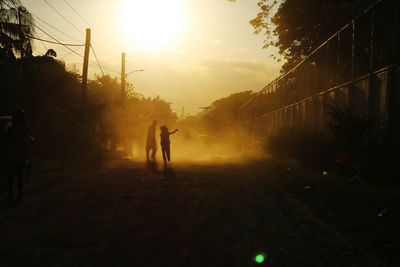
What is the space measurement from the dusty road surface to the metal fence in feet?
14.1

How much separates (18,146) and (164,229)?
14.5 feet

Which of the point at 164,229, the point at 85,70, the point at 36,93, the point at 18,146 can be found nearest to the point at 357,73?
the point at 18,146

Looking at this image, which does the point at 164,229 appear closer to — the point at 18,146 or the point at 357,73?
the point at 18,146

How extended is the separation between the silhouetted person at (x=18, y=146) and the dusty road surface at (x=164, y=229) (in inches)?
25.0

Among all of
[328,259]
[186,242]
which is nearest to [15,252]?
[186,242]

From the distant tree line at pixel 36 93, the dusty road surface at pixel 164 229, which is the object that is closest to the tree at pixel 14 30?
the distant tree line at pixel 36 93

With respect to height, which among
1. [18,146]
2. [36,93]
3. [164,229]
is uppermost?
[36,93]

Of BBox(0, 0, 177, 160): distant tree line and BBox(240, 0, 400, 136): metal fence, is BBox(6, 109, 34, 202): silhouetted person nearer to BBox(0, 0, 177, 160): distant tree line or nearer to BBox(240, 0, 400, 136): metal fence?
BBox(240, 0, 400, 136): metal fence

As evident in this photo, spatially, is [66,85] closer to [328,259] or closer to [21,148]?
[21,148]

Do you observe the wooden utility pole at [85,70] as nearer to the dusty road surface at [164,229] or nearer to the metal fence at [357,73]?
the metal fence at [357,73]

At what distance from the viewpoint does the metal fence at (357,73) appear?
47.9 ft

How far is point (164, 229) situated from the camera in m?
8.36

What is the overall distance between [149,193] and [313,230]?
4.72 meters

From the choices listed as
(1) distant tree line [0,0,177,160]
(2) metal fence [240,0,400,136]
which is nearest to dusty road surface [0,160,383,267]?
(2) metal fence [240,0,400,136]
